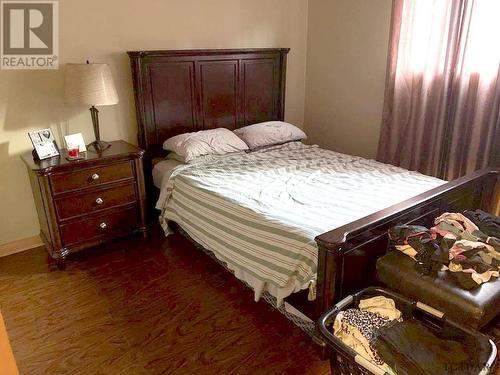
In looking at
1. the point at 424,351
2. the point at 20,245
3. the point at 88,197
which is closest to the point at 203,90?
the point at 88,197

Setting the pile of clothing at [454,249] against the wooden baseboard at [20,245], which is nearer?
the pile of clothing at [454,249]

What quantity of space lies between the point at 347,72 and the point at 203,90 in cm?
134

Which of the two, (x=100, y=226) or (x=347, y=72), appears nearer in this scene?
(x=100, y=226)

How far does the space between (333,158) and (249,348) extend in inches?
64.3

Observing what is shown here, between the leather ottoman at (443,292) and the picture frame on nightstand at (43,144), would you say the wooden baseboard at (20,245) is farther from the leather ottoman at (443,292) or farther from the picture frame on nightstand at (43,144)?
the leather ottoman at (443,292)

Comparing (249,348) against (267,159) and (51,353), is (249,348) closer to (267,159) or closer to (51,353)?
(51,353)

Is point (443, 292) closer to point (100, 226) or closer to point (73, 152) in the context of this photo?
point (100, 226)

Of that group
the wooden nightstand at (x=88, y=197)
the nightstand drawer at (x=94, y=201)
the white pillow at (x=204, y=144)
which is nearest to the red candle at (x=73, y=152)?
the wooden nightstand at (x=88, y=197)

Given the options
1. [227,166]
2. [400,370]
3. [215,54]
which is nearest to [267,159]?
[227,166]

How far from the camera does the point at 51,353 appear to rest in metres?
1.78

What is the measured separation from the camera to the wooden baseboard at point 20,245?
2.63 m

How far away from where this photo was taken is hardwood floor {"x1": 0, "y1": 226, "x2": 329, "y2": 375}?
1.72m

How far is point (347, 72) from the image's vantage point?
3.41 m

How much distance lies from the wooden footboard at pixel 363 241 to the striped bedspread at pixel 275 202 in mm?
116
